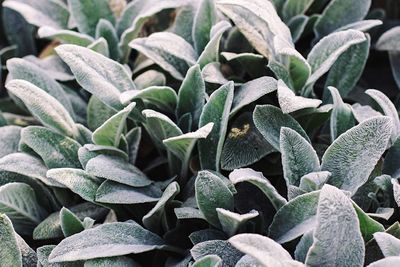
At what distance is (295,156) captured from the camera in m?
1.06

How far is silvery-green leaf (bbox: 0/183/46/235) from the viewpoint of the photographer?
3.86 ft

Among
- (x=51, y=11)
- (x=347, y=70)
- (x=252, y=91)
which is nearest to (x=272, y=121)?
(x=252, y=91)

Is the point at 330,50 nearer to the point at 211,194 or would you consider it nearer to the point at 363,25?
the point at 363,25

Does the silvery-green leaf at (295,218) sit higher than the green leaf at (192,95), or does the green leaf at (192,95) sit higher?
the green leaf at (192,95)

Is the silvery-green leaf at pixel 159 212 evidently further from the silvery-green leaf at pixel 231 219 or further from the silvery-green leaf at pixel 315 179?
the silvery-green leaf at pixel 315 179

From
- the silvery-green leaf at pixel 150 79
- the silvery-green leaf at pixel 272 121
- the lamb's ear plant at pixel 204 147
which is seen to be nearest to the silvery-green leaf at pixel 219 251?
the lamb's ear plant at pixel 204 147

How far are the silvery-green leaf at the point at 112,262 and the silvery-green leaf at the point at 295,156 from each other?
0.30 meters

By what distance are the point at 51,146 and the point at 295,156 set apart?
478 millimetres

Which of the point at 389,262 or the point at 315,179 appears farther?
the point at 315,179

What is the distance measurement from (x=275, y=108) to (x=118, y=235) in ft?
1.18

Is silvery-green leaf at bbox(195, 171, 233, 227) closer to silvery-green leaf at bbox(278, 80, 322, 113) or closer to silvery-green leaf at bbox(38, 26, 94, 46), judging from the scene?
silvery-green leaf at bbox(278, 80, 322, 113)

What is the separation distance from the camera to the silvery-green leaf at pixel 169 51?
126 centimetres

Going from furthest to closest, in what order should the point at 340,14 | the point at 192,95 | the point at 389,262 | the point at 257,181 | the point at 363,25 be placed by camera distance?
1. the point at 340,14
2. the point at 363,25
3. the point at 192,95
4. the point at 257,181
5. the point at 389,262

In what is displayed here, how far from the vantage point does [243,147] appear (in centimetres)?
117
